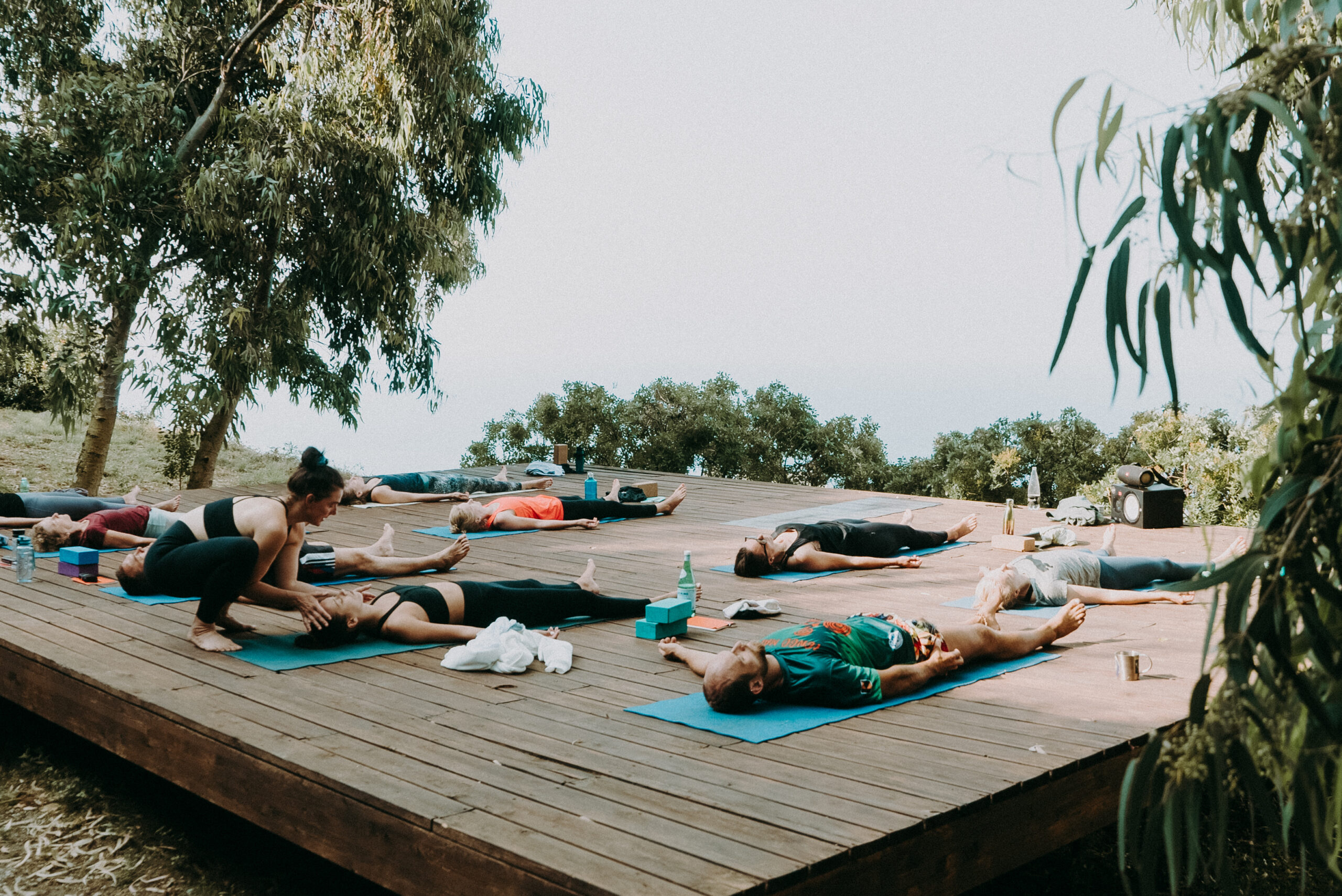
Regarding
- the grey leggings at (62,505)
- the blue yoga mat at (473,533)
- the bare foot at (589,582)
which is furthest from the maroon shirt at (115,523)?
the bare foot at (589,582)

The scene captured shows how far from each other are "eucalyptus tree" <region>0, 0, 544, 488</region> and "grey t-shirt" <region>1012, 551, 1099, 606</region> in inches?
249

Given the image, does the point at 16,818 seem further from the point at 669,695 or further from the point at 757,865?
the point at 757,865

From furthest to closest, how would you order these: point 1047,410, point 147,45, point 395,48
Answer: point 1047,410
point 147,45
point 395,48

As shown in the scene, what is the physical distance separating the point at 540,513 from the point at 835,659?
12.4 feet

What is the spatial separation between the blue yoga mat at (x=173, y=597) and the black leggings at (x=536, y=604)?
1140 mm

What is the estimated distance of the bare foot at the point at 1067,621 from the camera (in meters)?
3.66

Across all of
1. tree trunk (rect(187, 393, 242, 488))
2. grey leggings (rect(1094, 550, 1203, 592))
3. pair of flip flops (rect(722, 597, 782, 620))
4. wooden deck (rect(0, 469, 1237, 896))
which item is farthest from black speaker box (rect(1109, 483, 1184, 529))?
tree trunk (rect(187, 393, 242, 488))

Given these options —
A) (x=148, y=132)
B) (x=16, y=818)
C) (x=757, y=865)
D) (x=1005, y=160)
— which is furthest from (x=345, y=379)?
(x=1005, y=160)

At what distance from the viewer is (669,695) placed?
316 centimetres

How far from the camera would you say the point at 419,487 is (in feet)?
25.5

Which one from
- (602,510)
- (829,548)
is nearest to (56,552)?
(602,510)

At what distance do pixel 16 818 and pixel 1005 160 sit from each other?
150 inches

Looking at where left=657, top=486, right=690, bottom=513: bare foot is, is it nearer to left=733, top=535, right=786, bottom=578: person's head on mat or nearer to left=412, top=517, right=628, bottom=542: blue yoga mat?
left=412, top=517, right=628, bottom=542: blue yoga mat

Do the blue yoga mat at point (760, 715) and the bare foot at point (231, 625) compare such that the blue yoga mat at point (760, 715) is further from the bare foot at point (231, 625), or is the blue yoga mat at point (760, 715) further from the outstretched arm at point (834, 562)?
the outstretched arm at point (834, 562)
